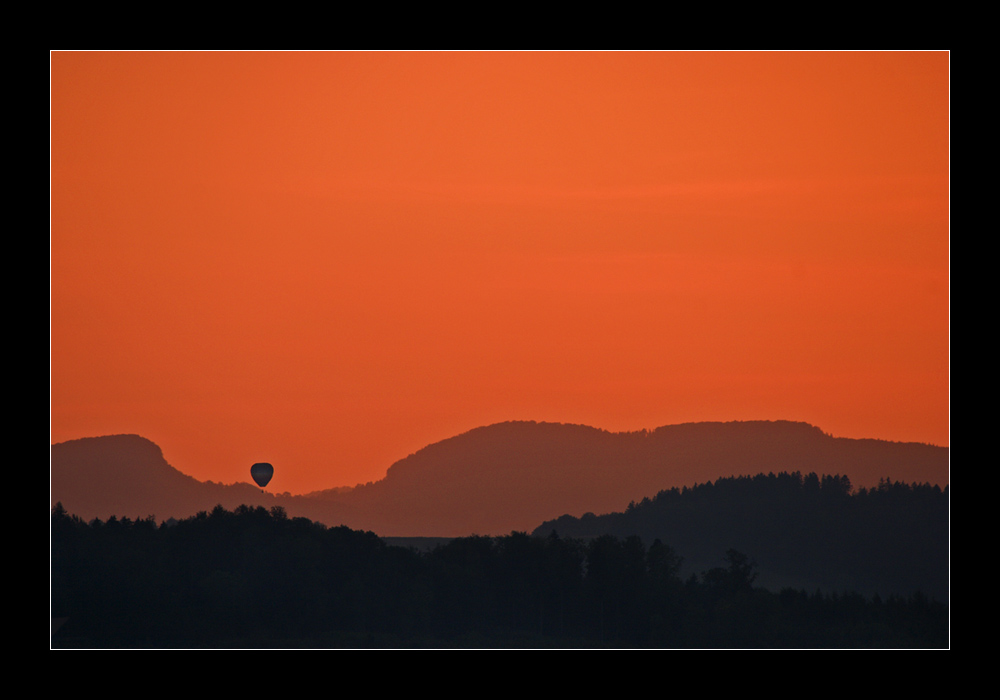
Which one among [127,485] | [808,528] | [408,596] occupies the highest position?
[127,485]

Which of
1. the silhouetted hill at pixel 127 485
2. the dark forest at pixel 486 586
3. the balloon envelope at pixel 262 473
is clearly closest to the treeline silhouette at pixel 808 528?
the dark forest at pixel 486 586

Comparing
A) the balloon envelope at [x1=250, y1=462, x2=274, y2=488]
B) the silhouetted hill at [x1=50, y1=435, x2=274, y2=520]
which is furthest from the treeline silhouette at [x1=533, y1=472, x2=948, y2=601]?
the silhouetted hill at [x1=50, y1=435, x2=274, y2=520]

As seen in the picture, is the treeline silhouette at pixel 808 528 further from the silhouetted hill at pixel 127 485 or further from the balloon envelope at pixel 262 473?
the silhouetted hill at pixel 127 485

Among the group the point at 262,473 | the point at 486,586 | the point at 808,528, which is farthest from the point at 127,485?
the point at 808,528

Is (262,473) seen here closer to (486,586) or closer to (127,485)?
(127,485)
